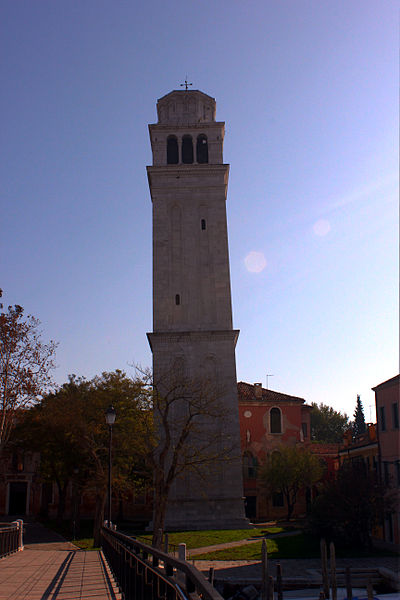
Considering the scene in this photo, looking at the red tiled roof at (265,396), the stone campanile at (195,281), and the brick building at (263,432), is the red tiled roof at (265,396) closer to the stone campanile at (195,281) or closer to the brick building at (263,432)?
the brick building at (263,432)

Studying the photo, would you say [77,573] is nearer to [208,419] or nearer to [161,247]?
[208,419]

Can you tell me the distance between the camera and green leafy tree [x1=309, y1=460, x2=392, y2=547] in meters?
28.5

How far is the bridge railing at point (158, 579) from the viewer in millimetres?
4277

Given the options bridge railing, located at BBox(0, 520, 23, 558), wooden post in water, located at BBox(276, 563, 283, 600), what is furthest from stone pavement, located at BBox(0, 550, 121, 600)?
wooden post in water, located at BBox(276, 563, 283, 600)

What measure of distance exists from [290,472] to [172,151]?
25977 mm

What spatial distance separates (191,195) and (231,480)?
66.0 feet

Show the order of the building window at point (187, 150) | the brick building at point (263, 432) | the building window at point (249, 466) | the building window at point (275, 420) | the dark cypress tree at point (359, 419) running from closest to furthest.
Result: the building window at point (187, 150)
the brick building at point (263, 432)
the building window at point (249, 466)
the building window at point (275, 420)
the dark cypress tree at point (359, 419)

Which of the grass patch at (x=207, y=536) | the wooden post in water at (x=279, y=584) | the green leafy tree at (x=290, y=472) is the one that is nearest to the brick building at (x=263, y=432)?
the green leafy tree at (x=290, y=472)

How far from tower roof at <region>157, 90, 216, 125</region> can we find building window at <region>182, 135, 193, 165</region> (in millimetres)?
1575

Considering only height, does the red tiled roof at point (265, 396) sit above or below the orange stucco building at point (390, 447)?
above

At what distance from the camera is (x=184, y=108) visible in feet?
148

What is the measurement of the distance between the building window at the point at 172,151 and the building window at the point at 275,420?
2242cm

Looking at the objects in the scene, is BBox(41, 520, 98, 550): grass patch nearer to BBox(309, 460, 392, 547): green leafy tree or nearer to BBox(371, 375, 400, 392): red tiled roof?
BBox(309, 460, 392, 547): green leafy tree

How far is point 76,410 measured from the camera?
3052 cm
